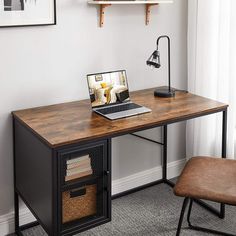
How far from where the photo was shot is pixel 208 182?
7.62 ft

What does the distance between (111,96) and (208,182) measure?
0.73m

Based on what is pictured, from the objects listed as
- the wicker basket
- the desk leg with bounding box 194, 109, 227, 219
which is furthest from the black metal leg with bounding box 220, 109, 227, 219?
the wicker basket

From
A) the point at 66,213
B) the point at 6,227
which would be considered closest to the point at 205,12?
the point at 66,213

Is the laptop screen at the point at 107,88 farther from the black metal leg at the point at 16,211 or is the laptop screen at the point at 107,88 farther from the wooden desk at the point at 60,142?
the black metal leg at the point at 16,211

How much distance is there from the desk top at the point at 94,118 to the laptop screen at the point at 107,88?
0.30 feet

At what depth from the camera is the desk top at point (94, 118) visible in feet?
7.10

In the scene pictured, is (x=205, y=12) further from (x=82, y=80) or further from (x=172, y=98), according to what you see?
(x=82, y=80)

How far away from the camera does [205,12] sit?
9.99 ft

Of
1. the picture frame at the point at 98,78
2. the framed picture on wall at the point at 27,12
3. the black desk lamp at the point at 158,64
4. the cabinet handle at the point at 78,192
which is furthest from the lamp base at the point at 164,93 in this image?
the cabinet handle at the point at 78,192

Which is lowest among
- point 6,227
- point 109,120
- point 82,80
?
point 6,227

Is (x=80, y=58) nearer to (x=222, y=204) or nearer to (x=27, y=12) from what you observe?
(x=27, y=12)

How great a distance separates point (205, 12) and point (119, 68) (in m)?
0.71

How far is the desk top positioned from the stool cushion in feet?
0.92

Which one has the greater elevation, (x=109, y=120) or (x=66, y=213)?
(x=109, y=120)
